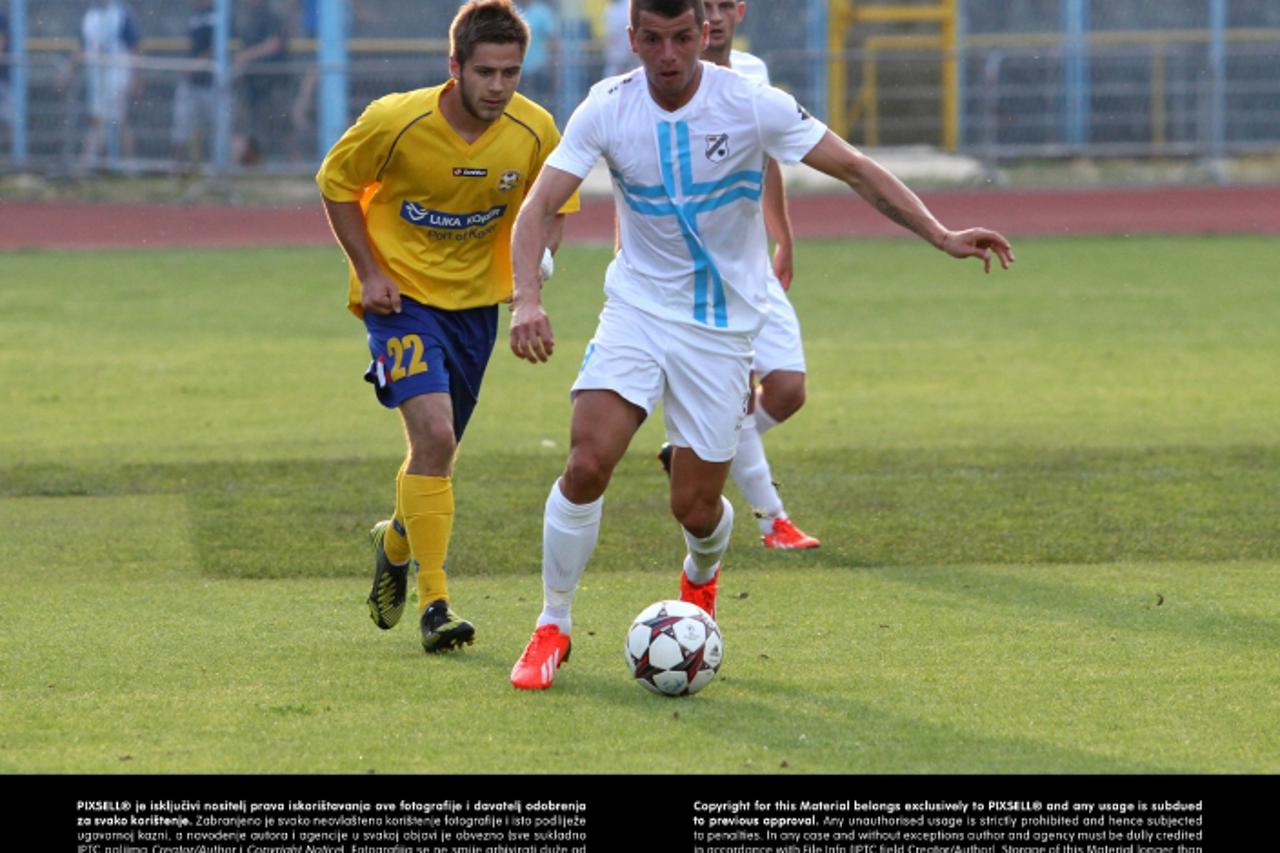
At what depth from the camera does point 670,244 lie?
6.29 meters

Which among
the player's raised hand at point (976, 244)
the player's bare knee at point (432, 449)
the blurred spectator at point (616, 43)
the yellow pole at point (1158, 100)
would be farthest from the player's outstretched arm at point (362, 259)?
the yellow pole at point (1158, 100)

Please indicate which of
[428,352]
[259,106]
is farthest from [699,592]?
[259,106]

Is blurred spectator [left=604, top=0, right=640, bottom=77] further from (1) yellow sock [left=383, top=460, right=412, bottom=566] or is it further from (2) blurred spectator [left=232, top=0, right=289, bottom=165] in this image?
(1) yellow sock [left=383, top=460, right=412, bottom=566]

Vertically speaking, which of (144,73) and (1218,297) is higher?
(144,73)

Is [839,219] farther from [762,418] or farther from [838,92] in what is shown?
[762,418]

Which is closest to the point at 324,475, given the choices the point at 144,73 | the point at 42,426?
the point at 42,426

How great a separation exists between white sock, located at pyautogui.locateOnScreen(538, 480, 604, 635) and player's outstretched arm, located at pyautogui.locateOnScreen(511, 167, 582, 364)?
0.53 metres

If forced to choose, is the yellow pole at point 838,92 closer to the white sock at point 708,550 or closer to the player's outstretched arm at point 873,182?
the white sock at point 708,550

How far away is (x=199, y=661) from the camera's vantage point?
6543 mm

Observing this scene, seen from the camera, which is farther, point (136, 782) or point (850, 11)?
point (850, 11)

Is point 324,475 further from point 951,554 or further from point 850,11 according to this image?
point 850,11

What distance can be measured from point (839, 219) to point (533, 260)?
66.9 ft

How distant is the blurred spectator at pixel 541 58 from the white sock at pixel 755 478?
16.8 m

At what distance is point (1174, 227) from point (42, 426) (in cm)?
1603
